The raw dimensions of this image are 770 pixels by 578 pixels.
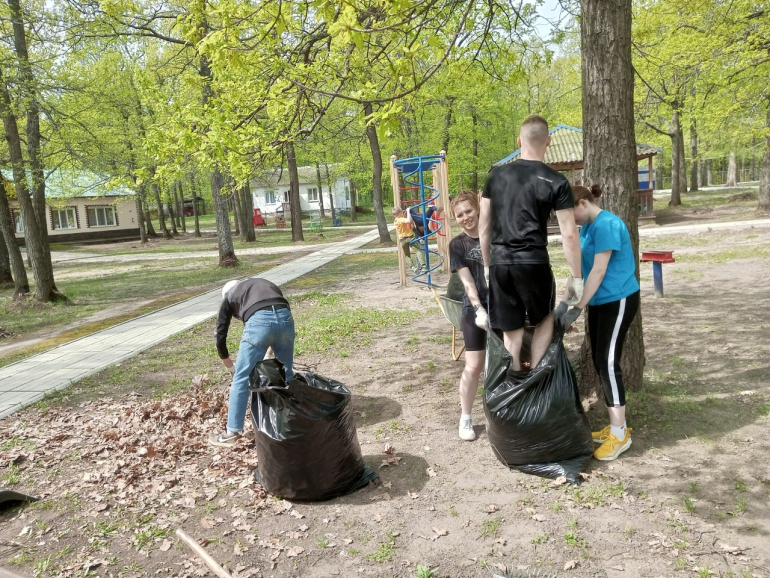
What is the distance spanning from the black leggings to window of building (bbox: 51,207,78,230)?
38.5 metres

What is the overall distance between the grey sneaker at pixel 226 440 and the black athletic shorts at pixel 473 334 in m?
1.81

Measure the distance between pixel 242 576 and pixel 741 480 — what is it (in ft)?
8.86

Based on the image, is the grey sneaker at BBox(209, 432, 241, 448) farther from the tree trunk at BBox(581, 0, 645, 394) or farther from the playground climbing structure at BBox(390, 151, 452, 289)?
the playground climbing structure at BBox(390, 151, 452, 289)

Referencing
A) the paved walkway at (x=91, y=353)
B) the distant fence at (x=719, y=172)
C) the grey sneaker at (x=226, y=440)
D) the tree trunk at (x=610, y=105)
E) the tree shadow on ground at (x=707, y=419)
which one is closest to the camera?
the tree shadow on ground at (x=707, y=419)

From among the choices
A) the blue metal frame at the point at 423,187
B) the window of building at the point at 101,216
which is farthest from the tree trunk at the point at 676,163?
the window of building at the point at 101,216

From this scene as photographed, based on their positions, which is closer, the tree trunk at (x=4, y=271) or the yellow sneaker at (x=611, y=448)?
the yellow sneaker at (x=611, y=448)

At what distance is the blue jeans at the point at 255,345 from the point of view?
394cm

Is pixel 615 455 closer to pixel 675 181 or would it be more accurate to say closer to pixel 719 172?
pixel 675 181

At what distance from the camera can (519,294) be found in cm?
332

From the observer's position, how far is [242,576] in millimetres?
2812

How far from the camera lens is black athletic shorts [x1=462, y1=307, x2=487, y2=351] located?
154 inches

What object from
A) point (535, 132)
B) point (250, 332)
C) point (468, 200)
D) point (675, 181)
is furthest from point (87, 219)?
point (535, 132)

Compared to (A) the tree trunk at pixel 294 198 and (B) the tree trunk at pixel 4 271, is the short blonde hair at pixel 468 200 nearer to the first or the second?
(B) the tree trunk at pixel 4 271

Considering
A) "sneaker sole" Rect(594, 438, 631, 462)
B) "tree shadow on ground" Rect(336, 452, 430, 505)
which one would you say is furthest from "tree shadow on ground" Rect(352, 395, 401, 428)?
"sneaker sole" Rect(594, 438, 631, 462)
